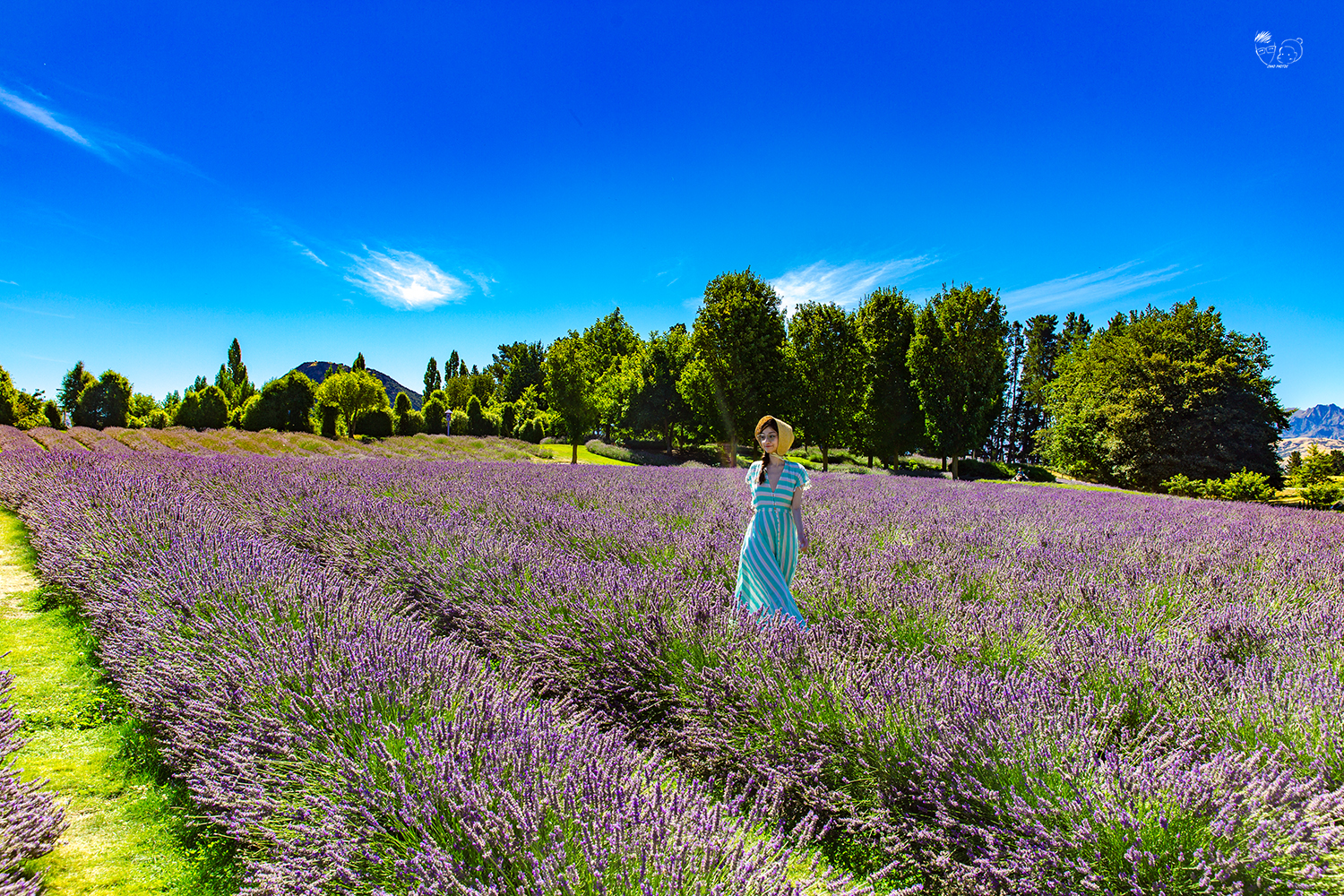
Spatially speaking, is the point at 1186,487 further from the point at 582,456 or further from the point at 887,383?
the point at 582,456

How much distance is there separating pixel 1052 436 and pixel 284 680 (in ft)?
101

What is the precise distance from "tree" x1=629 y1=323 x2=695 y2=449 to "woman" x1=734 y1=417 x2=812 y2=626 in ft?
81.1

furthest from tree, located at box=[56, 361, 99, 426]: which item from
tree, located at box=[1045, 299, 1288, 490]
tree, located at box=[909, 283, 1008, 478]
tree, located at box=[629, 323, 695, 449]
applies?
tree, located at box=[1045, 299, 1288, 490]

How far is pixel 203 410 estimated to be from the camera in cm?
2677

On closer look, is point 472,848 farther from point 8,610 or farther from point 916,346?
point 916,346

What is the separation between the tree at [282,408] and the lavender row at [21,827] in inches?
1184

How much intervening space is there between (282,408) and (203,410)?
128 inches

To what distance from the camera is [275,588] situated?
9.95ft

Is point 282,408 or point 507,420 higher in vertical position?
point 507,420

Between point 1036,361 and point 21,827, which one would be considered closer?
point 21,827

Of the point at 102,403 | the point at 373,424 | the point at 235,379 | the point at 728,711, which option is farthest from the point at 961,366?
the point at 235,379

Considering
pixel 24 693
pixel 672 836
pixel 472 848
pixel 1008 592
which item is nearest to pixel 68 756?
pixel 24 693

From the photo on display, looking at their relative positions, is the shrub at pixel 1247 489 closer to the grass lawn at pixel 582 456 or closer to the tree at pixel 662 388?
the grass lawn at pixel 582 456

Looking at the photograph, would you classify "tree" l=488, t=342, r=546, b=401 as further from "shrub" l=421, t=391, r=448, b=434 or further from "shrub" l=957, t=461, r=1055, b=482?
"shrub" l=957, t=461, r=1055, b=482
